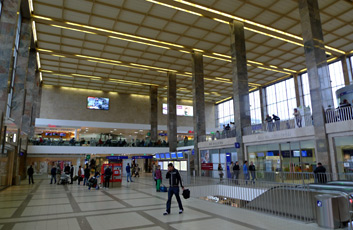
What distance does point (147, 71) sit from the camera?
33.8 meters

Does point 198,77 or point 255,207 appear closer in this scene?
point 255,207

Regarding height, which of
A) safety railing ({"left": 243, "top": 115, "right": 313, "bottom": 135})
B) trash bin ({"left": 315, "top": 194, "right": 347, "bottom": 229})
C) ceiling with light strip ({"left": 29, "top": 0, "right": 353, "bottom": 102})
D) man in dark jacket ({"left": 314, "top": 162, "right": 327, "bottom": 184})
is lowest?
trash bin ({"left": 315, "top": 194, "right": 347, "bottom": 229})

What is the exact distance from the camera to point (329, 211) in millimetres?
6156

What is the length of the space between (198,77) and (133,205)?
19.8 metres

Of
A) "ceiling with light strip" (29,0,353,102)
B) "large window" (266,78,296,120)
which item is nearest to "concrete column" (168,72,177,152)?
"ceiling with light strip" (29,0,353,102)

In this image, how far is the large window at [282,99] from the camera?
35594 mm

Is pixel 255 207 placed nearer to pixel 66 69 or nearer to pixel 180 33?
pixel 180 33

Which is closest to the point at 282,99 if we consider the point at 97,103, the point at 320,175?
the point at 320,175

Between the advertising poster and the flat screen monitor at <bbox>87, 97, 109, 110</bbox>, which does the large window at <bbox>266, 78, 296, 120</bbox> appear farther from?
the flat screen monitor at <bbox>87, 97, 109, 110</bbox>

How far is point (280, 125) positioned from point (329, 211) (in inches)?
438

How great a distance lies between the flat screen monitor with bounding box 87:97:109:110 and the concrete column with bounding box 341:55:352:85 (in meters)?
34.7

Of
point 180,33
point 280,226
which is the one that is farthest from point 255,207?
point 180,33

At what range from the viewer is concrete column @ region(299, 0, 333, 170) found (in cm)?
1364

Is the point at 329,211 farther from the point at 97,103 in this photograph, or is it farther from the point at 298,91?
the point at 97,103
